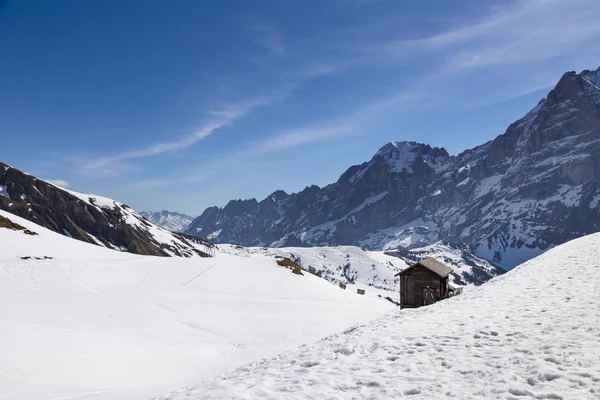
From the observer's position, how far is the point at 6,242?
57.2 metres

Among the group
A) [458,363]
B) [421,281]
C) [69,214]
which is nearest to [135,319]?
[458,363]

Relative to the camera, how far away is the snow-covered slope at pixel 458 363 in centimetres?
875

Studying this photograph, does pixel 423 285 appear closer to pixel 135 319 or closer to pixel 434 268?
pixel 434 268

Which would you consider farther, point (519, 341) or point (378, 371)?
point (519, 341)

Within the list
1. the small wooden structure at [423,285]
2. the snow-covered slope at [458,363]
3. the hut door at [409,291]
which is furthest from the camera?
the hut door at [409,291]

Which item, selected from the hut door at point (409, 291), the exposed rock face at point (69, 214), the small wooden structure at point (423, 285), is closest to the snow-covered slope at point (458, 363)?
the small wooden structure at point (423, 285)

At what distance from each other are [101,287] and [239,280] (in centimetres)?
1991

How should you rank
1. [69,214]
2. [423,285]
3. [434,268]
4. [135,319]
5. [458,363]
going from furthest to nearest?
[69,214] < [434,268] < [423,285] < [135,319] < [458,363]

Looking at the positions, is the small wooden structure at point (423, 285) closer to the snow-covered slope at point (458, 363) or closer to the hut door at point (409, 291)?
the hut door at point (409, 291)

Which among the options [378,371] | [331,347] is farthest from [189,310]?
[378,371]

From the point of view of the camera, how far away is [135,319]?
33.1m

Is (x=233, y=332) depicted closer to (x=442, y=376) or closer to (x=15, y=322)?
(x=15, y=322)

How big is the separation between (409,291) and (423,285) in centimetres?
184

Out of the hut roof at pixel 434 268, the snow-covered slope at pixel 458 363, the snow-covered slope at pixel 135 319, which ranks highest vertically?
the hut roof at pixel 434 268
